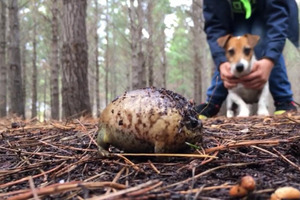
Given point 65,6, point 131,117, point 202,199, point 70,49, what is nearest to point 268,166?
point 202,199

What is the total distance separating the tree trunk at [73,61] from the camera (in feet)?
16.0

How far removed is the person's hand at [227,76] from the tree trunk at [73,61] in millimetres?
2271

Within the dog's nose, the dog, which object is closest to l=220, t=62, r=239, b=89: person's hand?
the dog

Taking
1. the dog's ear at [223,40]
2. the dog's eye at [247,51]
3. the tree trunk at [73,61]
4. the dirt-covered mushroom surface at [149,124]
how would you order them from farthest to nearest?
the tree trunk at [73,61], the dog's ear at [223,40], the dog's eye at [247,51], the dirt-covered mushroom surface at [149,124]

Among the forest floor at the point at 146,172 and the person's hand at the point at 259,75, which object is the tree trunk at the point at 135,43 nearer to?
the person's hand at the point at 259,75

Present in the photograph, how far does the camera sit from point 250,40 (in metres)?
4.03

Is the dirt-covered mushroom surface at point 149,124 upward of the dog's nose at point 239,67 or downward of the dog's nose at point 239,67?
downward

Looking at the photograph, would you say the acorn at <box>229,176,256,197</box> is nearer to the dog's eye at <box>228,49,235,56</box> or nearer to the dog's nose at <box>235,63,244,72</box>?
the dog's nose at <box>235,63,244,72</box>

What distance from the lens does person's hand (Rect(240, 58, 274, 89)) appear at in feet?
12.0

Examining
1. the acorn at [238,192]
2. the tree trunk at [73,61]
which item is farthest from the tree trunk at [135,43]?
the acorn at [238,192]

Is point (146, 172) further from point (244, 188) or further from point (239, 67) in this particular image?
point (239, 67)

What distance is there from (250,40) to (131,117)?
3.16 meters

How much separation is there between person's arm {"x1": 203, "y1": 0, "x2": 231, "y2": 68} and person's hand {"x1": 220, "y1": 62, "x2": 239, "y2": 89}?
8 centimetres

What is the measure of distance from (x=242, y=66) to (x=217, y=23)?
873mm
